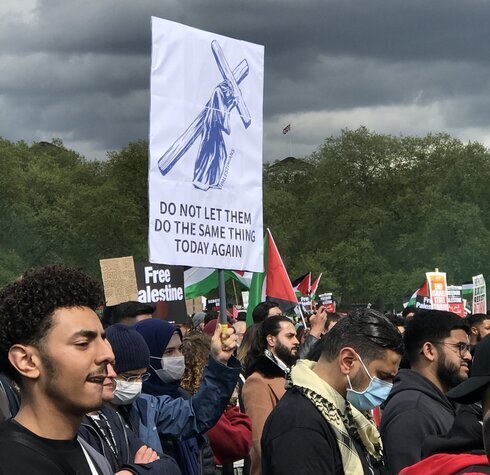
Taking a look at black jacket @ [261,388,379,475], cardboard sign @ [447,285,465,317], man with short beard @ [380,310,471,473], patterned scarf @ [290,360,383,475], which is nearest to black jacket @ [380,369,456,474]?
man with short beard @ [380,310,471,473]

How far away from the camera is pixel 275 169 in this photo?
75562mm

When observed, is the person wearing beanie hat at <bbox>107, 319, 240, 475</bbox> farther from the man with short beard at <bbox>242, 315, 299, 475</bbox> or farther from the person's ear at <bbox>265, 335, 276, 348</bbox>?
the person's ear at <bbox>265, 335, 276, 348</bbox>

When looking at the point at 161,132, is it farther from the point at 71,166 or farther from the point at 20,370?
the point at 71,166

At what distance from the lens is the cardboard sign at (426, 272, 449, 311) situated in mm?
15031

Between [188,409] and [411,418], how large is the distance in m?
1.16

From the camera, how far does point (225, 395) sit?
5102 millimetres

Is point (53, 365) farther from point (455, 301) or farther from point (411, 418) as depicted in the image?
point (455, 301)

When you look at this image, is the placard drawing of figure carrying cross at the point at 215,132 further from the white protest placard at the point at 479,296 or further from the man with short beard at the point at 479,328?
the white protest placard at the point at 479,296

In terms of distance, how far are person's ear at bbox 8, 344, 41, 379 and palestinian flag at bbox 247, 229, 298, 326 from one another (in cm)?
851

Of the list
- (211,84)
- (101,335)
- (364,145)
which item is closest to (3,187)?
(364,145)

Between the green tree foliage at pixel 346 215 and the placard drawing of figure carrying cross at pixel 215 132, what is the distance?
45.2m

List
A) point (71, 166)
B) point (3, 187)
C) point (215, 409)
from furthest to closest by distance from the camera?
1. point (71, 166)
2. point (3, 187)
3. point (215, 409)

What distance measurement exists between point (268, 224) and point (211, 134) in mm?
55022

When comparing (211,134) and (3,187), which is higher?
(3,187)
